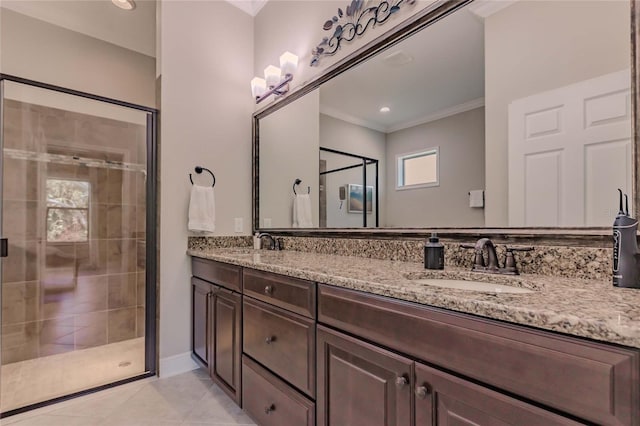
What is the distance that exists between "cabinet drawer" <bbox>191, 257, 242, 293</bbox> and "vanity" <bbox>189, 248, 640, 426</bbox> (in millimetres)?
206

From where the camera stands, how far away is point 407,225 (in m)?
1.59

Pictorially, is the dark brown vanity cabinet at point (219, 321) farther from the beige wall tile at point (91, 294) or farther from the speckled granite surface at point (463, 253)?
the beige wall tile at point (91, 294)

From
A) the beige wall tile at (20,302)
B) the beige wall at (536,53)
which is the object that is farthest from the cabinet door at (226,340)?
the beige wall tile at (20,302)

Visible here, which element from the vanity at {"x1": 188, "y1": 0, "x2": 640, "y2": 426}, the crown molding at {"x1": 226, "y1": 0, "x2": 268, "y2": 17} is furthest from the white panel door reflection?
the crown molding at {"x1": 226, "y1": 0, "x2": 268, "y2": 17}

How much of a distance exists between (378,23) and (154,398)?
2.50 m

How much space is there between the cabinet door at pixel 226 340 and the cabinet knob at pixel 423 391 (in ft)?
3.48

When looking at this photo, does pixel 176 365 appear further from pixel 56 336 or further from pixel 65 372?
pixel 56 336

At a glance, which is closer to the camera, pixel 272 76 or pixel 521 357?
pixel 521 357

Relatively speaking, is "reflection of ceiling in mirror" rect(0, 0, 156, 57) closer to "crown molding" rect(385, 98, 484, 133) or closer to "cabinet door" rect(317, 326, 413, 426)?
"crown molding" rect(385, 98, 484, 133)

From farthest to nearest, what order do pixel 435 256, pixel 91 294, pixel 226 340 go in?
pixel 91 294, pixel 226 340, pixel 435 256

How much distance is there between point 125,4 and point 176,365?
268cm

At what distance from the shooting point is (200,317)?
83.3 inches

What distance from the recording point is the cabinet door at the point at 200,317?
79.5 inches

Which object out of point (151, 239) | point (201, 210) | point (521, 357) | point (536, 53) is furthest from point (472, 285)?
point (151, 239)
